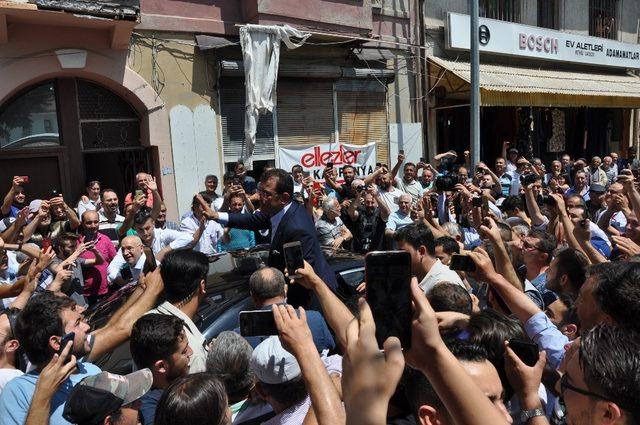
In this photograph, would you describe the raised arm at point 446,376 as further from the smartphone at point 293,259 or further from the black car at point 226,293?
the black car at point 226,293

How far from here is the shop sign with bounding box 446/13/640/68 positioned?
1371 centimetres

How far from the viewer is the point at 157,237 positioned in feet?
19.6

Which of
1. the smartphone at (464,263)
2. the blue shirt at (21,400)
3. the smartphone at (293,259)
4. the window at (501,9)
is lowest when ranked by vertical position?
the blue shirt at (21,400)

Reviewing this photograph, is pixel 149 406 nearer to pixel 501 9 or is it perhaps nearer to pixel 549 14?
pixel 501 9

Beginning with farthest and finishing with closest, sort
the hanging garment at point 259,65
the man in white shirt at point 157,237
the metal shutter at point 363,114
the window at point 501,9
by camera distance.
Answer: the window at point 501,9 → the metal shutter at point 363,114 → the hanging garment at point 259,65 → the man in white shirt at point 157,237

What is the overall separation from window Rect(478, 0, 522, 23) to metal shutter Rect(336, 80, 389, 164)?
4226 mm

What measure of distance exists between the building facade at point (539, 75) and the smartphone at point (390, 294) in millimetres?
12013

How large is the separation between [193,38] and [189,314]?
302 inches

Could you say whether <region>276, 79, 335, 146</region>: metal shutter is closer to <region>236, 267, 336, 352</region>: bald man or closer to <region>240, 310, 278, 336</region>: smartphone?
<region>236, 267, 336, 352</region>: bald man

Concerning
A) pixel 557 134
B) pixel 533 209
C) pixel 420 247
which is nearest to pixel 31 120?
pixel 420 247

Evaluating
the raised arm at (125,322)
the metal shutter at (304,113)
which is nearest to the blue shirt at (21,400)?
the raised arm at (125,322)

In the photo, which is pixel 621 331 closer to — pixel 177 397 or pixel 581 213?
pixel 177 397

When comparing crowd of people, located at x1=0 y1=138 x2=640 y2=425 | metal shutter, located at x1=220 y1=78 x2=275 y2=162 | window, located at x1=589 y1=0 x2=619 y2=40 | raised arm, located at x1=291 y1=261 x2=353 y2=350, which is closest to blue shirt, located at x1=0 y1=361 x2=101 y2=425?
crowd of people, located at x1=0 y1=138 x2=640 y2=425

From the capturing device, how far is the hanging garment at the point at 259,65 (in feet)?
32.5
